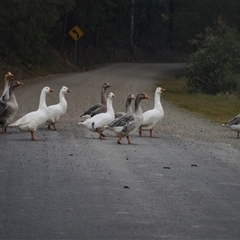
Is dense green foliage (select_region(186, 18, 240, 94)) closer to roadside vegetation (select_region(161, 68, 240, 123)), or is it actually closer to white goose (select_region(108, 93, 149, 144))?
roadside vegetation (select_region(161, 68, 240, 123))

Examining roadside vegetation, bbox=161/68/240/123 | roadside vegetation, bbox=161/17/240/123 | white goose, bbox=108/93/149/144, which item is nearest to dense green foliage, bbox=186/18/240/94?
roadside vegetation, bbox=161/17/240/123

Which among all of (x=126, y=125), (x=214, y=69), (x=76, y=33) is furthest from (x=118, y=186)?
(x=76, y=33)

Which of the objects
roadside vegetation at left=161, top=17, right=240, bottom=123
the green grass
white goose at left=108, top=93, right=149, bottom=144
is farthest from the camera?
roadside vegetation at left=161, top=17, right=240, bottom=123

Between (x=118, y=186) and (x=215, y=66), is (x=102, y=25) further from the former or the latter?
(x=118, y=186)

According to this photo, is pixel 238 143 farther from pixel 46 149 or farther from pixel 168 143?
pixel 46 149

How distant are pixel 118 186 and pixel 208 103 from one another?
24.4 m

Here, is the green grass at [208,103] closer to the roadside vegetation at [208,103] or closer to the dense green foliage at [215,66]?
the roadside vegetation at [208,103]

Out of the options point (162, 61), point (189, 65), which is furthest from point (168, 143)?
point (162, 61)

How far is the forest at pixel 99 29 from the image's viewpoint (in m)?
51.6

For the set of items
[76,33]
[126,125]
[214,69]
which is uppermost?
[126,125]

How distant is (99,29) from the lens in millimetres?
84125

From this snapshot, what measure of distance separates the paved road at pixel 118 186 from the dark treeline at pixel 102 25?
97.5 ft

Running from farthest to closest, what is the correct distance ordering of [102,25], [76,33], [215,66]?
[102,25], [76,33], [215,66]

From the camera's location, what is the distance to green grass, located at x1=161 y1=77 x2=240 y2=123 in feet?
98.2
